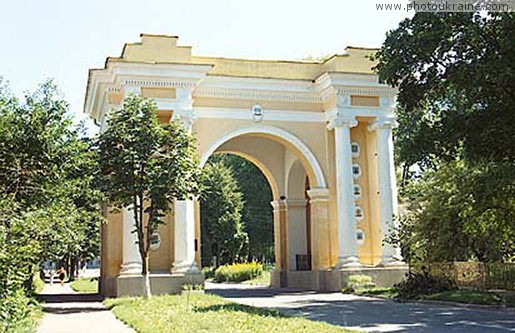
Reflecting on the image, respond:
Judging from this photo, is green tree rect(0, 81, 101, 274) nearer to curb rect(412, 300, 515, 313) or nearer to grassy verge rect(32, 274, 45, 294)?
grassy verge rect(32, 274, 45, 294)

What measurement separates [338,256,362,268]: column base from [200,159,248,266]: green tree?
24755 mm

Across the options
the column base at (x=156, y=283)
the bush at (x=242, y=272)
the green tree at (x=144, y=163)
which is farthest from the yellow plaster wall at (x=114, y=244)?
the bush at (x=242, y=272)

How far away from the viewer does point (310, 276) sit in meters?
27.8

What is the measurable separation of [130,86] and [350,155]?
902 cm

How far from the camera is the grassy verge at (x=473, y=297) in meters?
17.5

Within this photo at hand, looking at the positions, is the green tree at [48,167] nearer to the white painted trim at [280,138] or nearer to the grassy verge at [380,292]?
the white painted trim at [280,138]

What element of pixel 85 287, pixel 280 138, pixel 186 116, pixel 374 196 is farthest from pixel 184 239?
pixel 85 287

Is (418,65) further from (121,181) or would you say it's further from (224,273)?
(224,273)

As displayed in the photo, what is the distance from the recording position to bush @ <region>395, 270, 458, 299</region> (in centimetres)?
2078

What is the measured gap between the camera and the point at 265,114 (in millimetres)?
26688

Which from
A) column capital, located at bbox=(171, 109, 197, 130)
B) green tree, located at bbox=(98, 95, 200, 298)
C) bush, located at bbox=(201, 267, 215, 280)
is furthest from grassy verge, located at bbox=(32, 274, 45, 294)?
bush, located at bbox=(201, 267, 215, 280)

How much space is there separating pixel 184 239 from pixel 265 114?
20.3 ft

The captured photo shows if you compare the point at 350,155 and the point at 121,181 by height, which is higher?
the point at 350,155

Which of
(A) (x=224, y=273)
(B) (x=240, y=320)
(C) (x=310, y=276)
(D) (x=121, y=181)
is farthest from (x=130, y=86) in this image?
(A) (x=224, y=273)
